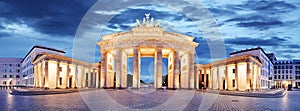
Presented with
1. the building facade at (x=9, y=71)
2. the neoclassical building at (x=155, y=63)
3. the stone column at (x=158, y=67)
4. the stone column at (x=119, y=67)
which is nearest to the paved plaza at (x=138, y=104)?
the stone column at (x=158, y=67)

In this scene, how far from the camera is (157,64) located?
54906 mm

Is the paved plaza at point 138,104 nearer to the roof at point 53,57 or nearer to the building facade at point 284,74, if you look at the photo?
the roof at point 53,57

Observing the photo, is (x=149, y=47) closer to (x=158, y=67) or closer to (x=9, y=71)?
(x=158, y=67)

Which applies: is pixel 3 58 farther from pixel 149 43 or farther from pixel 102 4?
pixel 102 4

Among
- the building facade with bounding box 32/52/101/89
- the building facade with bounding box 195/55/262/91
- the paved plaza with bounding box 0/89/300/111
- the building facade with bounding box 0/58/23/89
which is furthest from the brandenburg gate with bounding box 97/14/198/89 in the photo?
the building facade with bounding box 0/58/23/89

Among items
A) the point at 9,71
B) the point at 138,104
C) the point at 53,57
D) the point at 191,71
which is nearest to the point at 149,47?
the point at 191,71

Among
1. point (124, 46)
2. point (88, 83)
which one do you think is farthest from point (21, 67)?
point (124, 46)

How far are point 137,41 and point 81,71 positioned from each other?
23.2m

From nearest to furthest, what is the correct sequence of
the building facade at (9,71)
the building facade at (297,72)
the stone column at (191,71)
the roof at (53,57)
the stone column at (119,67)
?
the roof at (53,57)
the stone column at (119,67)
the stone column at (191,71)
the building facade at (9,71)
the building facade at (297,72)

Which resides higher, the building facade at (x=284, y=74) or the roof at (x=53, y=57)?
the roof at (x=53, y=57)

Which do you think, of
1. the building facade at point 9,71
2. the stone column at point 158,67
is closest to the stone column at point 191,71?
the stone column at point 158,67

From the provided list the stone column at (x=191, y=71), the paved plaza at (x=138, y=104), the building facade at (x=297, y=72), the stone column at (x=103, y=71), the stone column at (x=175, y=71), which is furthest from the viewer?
the building facade at (x=297, y=72)

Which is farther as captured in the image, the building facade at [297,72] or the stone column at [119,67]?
the building facade at [297,72]

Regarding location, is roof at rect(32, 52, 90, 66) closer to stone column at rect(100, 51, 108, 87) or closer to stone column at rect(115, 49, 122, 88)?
stone column at rect(100, 51, 108, 87)
